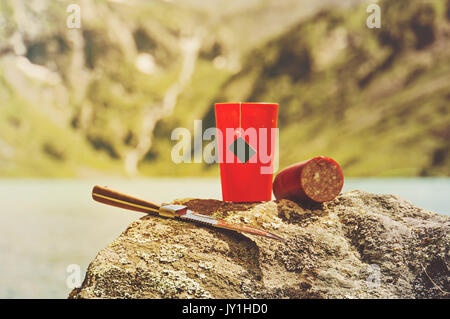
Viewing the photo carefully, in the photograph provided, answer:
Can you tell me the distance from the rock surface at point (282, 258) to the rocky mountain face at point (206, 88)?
8113 centimetres

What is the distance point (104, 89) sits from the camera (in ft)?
431

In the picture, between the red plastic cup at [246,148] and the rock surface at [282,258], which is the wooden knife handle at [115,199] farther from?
the red plastic cup at [246,148]

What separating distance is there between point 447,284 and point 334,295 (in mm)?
743

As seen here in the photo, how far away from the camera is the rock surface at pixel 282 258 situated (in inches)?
110

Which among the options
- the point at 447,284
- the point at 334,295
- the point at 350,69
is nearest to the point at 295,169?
the point at 334,295

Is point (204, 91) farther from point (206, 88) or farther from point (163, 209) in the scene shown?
point (163, 209)

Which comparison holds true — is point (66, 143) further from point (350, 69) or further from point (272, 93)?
point (350, 69)

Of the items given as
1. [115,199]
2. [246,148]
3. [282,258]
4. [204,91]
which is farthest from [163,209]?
[204,91]

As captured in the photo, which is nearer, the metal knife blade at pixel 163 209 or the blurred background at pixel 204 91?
the metal knife blade at pixel 163 209

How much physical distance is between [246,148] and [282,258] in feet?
2.88

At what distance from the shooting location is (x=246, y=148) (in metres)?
3.51

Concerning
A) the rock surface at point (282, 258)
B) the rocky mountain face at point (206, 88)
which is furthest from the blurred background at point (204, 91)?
the rock surface at point (282, 258)

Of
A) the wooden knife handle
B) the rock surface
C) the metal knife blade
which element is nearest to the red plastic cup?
the rock surface

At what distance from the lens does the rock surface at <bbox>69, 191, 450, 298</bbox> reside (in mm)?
2791
